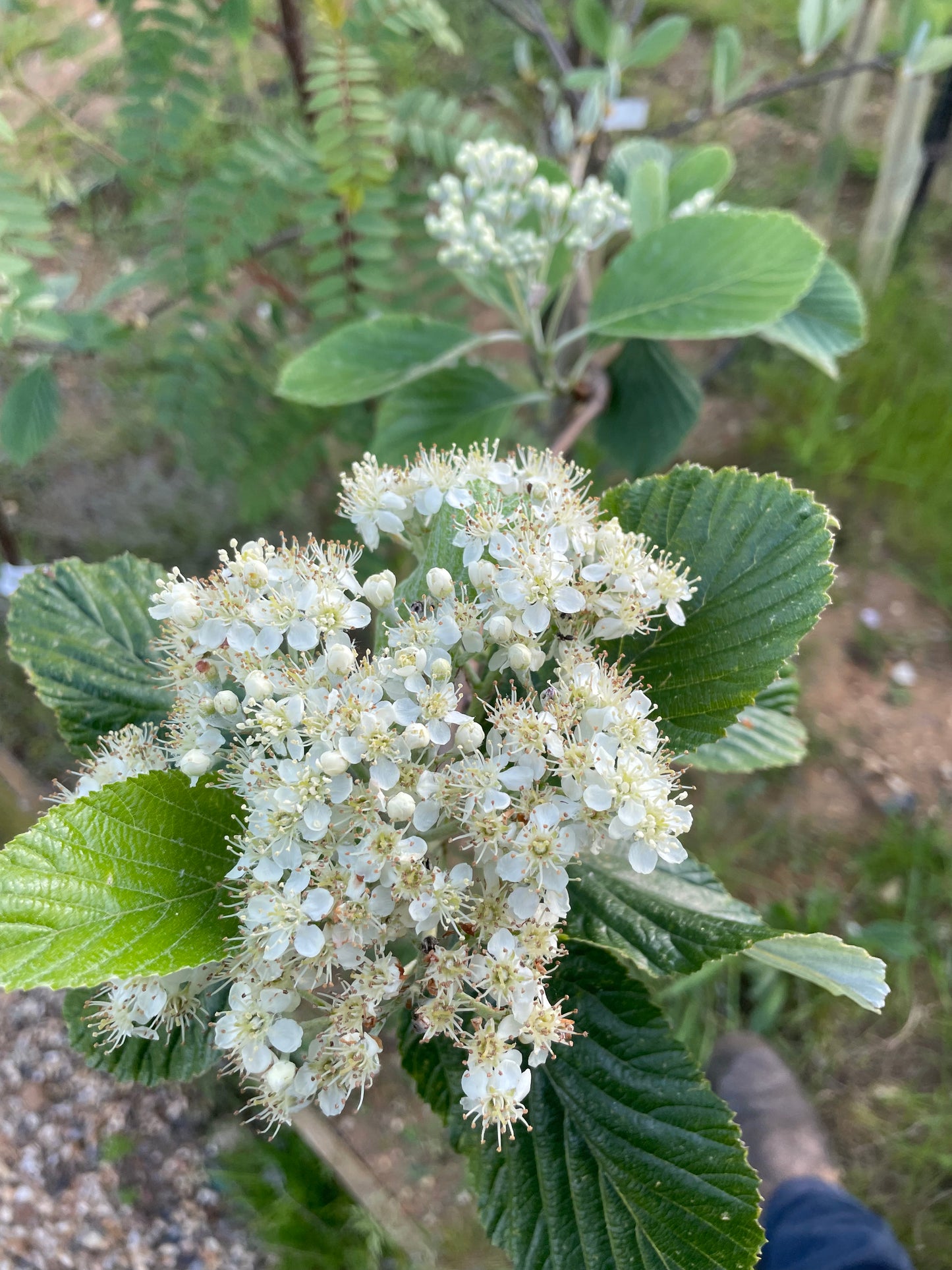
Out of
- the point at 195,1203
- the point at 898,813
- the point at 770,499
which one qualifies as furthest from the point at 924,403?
the point at 195,1203

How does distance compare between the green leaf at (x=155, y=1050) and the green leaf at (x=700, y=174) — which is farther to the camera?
the green leaf at (x=700, y=174)

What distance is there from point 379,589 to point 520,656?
163 millimetres

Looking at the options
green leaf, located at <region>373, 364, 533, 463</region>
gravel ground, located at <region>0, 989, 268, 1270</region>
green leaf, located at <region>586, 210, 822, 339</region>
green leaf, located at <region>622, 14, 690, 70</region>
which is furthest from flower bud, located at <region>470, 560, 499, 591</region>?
gravel ground, located at <region>0, 989, 268, 1270</region>

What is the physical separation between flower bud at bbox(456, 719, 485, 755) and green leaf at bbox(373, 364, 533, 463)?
881mm

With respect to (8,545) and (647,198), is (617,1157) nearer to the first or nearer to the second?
(647,198)

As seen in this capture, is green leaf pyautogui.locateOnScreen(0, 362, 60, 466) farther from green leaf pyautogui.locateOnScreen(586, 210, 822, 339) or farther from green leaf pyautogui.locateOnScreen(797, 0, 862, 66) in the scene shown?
green leaf pyautogui.locateOnScreen(797, 0, 862, 66)

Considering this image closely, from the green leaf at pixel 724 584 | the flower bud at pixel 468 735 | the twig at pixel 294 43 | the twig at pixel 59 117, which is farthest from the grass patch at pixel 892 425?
the flower bud at pixel 468 735

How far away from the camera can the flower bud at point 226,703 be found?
2.67 feet

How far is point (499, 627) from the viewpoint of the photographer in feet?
2.63

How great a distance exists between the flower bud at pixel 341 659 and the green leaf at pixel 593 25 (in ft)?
5.48

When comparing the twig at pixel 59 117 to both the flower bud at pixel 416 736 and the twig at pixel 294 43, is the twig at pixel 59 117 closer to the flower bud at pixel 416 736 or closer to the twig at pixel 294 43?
the twig at pixel 294 43

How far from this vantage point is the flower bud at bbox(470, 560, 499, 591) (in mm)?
830

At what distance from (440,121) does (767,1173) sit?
280 centimetres

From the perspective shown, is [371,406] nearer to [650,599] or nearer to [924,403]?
[650,599]
